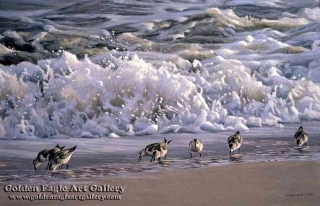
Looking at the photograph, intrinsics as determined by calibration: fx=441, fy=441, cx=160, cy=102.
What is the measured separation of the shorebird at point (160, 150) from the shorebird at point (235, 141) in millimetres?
292

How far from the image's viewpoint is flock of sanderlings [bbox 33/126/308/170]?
191cm

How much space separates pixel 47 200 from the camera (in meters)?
1.89

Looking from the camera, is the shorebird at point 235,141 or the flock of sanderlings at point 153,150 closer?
the flock of sanderlings at point 153,150

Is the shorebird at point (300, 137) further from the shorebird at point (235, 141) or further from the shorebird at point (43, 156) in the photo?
the shorebird at point (43, 156)

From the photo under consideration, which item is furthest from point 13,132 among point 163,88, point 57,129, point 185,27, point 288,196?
point 288,196

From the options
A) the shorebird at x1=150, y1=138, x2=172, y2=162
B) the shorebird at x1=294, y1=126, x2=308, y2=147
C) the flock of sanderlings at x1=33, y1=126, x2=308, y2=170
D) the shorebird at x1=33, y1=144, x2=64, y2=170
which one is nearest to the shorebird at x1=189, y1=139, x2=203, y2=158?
the flock of sanderlings at x1=33, y1=126, x2=308, y2=170

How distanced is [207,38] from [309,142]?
27.5 inches

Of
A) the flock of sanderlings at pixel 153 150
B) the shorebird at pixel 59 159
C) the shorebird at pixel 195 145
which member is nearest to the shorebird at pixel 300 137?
the flock of sanderlings at pixel 153 150

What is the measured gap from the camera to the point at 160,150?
78.6 inches

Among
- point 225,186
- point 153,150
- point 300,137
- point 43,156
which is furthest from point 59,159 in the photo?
point 300,137

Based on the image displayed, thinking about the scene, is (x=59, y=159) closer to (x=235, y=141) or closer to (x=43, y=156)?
(x=43, y=156)

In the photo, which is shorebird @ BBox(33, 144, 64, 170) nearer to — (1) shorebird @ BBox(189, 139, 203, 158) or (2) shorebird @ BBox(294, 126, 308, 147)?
(1) shorebird @ BBox(189, 139, 203, 158)

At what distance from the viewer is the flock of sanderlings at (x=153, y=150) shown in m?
1.91

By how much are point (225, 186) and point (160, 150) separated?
1.11ft
